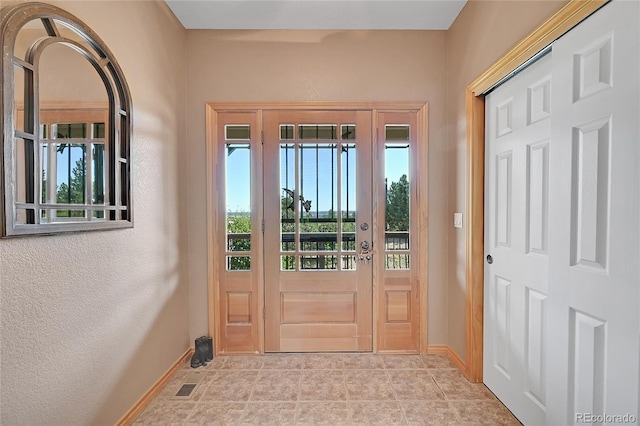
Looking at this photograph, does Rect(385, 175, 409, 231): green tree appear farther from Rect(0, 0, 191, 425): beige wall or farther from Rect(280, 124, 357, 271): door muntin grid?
Rect(0, 0, 191, 425): beige wall

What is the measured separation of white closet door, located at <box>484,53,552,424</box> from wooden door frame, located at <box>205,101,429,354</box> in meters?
0.54

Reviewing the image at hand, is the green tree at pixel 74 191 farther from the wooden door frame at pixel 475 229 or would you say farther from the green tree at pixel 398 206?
the wooden door frame at pixel 475 229

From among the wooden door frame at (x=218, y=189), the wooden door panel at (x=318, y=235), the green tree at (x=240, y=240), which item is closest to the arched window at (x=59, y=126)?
the wooden door frame at (x=218, y=189)

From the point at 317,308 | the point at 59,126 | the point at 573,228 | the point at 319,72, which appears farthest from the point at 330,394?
the point at 319,72

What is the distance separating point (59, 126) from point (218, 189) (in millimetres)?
1316

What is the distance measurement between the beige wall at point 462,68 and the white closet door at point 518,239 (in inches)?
8.5

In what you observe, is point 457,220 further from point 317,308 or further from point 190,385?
point 190,385

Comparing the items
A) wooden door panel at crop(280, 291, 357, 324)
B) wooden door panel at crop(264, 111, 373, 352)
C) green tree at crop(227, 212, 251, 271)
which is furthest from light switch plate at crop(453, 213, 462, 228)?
green tree at crop(227, 212, 251, 271)

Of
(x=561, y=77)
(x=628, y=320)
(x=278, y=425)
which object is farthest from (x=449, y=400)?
(x=561, y=77)

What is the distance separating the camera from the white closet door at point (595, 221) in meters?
1.05

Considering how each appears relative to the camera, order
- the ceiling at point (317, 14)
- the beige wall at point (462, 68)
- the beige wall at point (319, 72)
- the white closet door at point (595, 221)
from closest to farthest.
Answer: the white closet door at point (595, 221) → the beige wall at point (462, 68) → the ceiling at point (317, 14) → the beige wall at point (319, 72)

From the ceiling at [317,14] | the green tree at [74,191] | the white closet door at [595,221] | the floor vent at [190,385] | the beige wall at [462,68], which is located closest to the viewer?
the white closet door at [595,221]

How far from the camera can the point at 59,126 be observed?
1267 mm

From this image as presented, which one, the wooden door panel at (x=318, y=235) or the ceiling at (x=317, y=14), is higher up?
the ceiling at (x=317, y=14)
